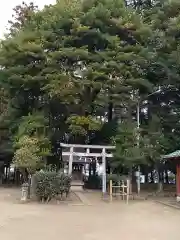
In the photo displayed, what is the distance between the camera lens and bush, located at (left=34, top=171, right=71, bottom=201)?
19.1m

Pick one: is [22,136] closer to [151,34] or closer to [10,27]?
[151,34]

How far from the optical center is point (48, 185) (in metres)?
19.2

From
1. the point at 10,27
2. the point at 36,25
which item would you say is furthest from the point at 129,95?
the point at 10,27

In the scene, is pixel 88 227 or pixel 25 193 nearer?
pixel 88 227

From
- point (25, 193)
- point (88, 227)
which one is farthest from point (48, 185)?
point (88, 227)

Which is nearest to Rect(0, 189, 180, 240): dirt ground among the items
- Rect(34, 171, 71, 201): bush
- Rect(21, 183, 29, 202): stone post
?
Rect(34, 171, 71, 201): bush

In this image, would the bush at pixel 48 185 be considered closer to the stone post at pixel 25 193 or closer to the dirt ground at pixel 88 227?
the stone post at pixel 25 193

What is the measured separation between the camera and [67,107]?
1180 inches

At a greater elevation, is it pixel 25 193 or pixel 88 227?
pixel 25 193

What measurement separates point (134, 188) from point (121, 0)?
53.1 feet

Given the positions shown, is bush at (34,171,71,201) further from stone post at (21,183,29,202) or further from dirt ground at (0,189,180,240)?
dirt ground at (0,189,180,240)

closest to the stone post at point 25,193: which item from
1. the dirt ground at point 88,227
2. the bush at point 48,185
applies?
the bush at point 48,185

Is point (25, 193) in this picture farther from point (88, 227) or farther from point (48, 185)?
point (88, 227)

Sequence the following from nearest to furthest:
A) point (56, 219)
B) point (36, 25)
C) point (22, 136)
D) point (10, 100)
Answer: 1. point (56, 219)
2. point (22, 136)
3. point (36, 25)
4. point (10, 100)
